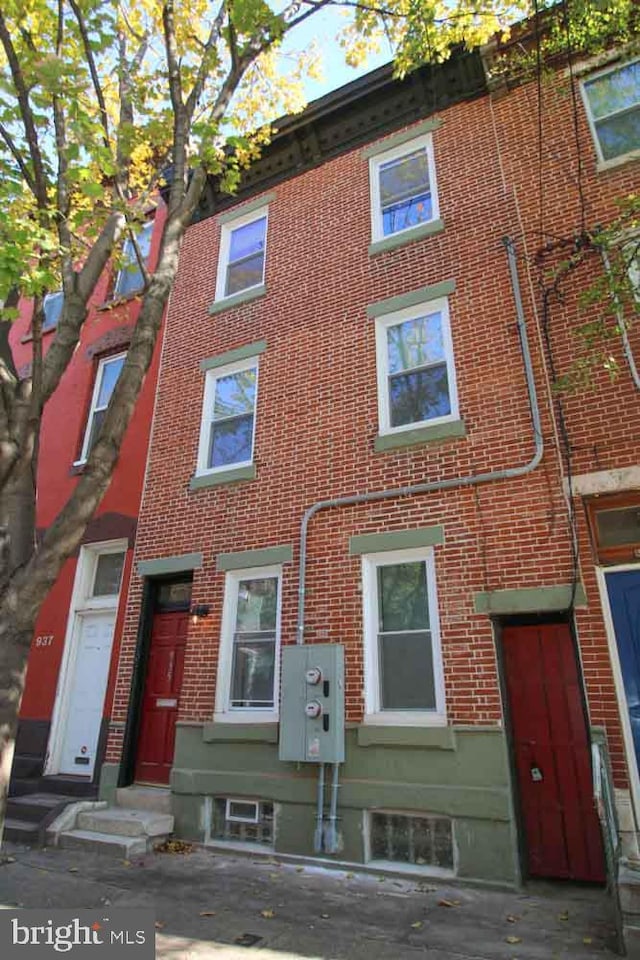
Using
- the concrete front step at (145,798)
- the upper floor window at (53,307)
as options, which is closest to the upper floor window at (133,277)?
the upper floor window at (53,307)

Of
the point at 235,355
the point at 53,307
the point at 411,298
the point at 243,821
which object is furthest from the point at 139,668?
the point at 53,307

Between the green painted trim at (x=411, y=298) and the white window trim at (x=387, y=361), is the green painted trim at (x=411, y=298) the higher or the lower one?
the higher one

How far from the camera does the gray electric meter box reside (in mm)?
6707

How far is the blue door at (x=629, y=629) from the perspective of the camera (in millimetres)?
5754

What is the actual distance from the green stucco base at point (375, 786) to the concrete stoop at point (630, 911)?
1.59 meters

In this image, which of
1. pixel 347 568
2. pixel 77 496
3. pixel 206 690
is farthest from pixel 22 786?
pixel 77 496

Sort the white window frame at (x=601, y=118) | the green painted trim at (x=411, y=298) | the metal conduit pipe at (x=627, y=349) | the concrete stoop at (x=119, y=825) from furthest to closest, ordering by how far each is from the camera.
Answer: the green painted trim at (x=411, y=298) → the white window frame at (x=601, y=118) → the concrete stoop at (x=119, y=825) → the metal conduit pipe at (x=627, y=349)

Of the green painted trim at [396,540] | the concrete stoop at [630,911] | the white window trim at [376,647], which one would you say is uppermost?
the green painted trim at [396,540]

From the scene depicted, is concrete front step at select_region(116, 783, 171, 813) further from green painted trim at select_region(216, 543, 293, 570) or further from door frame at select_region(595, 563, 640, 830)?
door frame at select_region(595, 563, 640, 830)

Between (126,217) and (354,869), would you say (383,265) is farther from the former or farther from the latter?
(354,869)

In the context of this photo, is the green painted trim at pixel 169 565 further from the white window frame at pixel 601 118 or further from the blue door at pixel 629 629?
the white window frame at pixel 601 118

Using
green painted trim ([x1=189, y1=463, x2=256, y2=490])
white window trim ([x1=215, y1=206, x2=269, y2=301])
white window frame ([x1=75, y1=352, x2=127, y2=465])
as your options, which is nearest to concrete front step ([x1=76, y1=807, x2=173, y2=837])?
green painted trim ([x1=189, y1=463, x2=256, y2=490])

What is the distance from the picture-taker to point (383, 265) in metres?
8.90

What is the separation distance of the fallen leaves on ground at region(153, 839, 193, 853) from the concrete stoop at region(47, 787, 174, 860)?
70 mm
